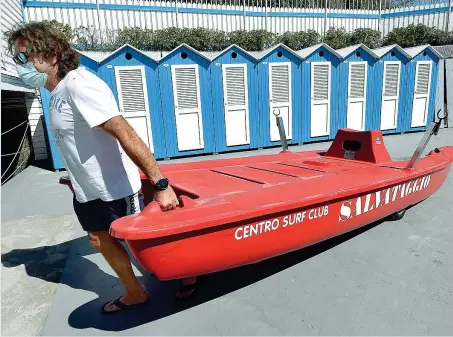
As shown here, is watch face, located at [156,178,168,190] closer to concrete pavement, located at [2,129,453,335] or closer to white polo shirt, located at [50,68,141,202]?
white polo shirt, located at [50,68,141,202]

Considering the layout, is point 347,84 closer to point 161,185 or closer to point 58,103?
point 161,185

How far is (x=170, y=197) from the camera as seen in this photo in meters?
1.89

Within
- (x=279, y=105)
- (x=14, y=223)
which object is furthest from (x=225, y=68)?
(x=14, y=223)

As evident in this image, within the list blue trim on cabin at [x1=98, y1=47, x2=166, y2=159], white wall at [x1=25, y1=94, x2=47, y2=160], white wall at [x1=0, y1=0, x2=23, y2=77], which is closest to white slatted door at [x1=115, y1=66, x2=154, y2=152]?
blue trim on cabin at [x1=98, y1=47, x2=166, y2=159]

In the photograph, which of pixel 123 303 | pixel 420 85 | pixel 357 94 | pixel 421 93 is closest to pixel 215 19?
pixel 357 94

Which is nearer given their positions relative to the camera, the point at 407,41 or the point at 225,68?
the point at 225,68

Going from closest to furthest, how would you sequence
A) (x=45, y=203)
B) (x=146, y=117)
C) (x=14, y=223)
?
(x=14, y=223)
(x=45, y=203)
(x=146, y=117)

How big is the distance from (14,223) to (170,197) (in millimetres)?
3143

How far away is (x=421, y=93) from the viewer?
916 centimetres

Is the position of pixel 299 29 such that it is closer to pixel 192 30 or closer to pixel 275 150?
pixel 192 30

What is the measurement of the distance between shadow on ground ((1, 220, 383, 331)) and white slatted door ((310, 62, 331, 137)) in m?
5.23

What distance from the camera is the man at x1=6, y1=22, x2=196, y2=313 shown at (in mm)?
1729

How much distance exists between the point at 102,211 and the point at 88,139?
452mm

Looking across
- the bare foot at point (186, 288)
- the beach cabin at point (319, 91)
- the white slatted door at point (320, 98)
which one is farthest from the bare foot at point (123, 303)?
the white slatted door at point (320, 98)
